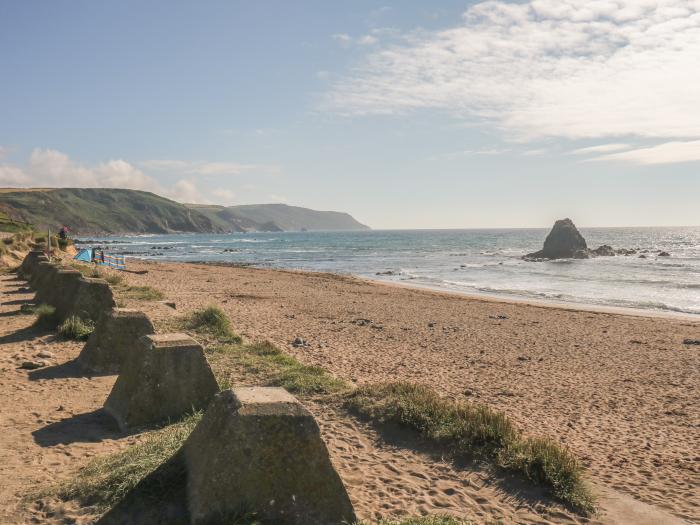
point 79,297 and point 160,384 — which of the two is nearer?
point 160,384

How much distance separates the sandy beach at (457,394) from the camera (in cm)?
549

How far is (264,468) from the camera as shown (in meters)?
4.38

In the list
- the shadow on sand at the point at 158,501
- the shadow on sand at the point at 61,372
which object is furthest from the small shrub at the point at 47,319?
the shadow on sand at the point at 158,501

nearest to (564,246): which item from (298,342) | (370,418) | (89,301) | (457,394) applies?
(298,342)

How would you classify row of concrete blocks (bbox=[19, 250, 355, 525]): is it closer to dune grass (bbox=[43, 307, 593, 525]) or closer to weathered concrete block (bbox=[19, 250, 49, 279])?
dune grass (bbox=[43, 307, 593, 525])

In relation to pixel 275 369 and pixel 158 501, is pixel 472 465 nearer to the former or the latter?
pixel 158 501

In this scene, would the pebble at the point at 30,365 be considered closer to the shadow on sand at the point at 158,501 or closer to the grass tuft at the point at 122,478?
the grass tuft at the point at 122,478

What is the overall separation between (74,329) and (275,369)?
4.80 m

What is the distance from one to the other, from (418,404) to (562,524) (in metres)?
2.79

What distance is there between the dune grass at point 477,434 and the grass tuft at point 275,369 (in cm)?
70

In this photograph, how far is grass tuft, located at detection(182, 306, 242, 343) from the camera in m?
12.1

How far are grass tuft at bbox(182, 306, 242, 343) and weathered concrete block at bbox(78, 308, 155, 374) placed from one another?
2983mm

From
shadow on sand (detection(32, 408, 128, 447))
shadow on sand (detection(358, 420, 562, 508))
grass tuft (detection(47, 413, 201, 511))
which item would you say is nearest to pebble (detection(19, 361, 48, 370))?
shadow on sand (detection(32, 408, 128, 447))

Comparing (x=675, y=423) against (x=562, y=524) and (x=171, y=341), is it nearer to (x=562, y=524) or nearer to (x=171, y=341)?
(x=562, y=524)
